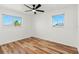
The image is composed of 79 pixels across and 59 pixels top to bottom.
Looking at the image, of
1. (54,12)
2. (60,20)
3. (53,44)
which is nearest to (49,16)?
(54,12)

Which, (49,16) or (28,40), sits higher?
(49,16)

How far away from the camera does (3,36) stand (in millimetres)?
1740

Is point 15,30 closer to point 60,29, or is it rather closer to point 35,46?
point 35,46

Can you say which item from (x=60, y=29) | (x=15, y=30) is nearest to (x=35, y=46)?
(x=15, y=30)

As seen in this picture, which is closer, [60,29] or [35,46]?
[35,46]

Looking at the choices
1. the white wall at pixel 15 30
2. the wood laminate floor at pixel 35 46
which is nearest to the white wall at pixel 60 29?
the wood laminate floor at pixel 35 46

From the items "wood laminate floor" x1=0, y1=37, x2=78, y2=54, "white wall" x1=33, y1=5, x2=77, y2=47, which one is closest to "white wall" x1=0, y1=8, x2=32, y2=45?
"wood laminate floor" x1=0, y1=37, x2=78, y2=54

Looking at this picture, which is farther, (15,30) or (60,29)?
(60,29)

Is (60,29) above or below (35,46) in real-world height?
above

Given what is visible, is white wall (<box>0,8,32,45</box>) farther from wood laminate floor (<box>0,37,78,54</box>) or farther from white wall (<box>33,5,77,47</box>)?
white wall (<box>33,5,77,47</box>)

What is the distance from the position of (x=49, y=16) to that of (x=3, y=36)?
112 cm

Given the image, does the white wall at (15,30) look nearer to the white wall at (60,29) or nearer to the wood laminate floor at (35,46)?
the wood laminate floor at (35,46)

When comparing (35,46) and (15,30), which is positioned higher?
(15,30)
